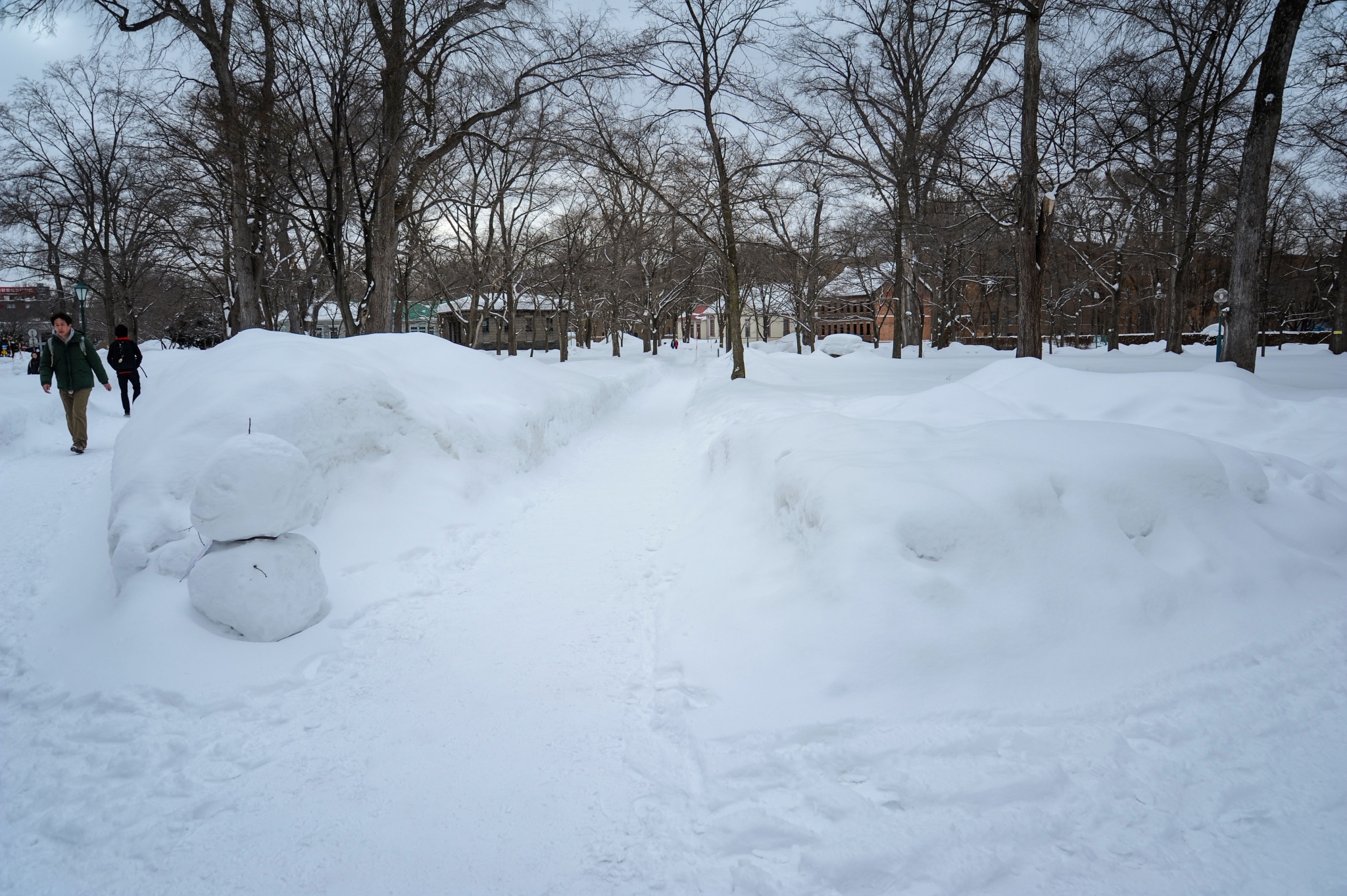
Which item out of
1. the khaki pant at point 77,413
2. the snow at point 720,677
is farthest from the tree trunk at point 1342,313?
the khaki pant at point 77,413

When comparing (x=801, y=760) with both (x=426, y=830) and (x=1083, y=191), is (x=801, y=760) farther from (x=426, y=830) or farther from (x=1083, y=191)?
(x=1083, y=191)

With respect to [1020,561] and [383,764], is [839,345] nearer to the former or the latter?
[1020,561]

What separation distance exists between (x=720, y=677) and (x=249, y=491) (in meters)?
2.66

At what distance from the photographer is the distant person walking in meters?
12.0

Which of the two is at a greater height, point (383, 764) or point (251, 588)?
point (251, 588)

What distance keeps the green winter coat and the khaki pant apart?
71 mm

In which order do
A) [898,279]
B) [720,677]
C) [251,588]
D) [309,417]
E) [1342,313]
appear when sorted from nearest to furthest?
1. [720,677]
2. [251,588]
3. [309,417]
4. [1342,313]
5. [898,279]

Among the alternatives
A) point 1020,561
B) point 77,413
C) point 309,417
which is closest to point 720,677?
point 1020,561

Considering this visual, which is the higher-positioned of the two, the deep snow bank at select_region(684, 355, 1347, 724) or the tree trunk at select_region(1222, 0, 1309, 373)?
the tree trunk at select_region(1222, 0, 1309, 373)

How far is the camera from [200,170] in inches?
765

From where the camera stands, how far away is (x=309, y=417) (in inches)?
203

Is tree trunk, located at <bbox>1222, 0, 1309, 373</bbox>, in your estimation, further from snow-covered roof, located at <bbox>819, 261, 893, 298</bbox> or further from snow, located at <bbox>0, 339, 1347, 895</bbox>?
snow-covered roof, located at <bbox>819, 261, 893, 298</bbox>

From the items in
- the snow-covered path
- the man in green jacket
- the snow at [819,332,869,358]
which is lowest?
the snow-covered path

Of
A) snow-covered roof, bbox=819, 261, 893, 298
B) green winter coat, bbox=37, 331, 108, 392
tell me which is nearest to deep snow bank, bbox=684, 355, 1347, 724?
green winter coat, bbox=37, 331, 108, 392
